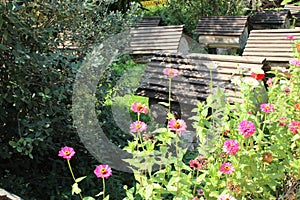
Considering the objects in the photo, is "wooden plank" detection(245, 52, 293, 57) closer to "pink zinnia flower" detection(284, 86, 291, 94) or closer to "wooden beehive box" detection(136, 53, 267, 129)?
"wooden beehive box" detection(136, 53, 267, 129)

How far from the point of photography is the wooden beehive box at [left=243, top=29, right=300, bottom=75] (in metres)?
6.31

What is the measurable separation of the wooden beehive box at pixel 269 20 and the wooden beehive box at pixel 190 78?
6.92 metres

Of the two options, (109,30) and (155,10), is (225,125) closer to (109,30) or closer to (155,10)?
(109,30)

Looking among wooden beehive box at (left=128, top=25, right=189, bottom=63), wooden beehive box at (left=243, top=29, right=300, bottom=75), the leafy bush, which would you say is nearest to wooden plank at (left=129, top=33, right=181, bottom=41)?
wooden beehive box at (left=128, top=25, right=189, bottom=63)

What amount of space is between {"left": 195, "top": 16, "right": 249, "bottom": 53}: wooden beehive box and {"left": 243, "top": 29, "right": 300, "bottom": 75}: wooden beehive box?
2.54 meters

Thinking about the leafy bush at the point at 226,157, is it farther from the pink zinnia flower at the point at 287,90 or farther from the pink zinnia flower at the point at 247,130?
the pink zinnia flower at the point at 287,90

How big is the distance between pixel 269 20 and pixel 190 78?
740cm

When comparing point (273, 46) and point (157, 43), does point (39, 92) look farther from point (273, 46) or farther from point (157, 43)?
point (157, 43)

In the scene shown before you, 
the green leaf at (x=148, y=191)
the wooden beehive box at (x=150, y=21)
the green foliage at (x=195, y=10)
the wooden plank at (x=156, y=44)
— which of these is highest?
the green foliage at (x=195, y=10)

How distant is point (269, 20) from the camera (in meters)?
11.1

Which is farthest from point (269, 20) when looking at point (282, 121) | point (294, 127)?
point (294, 127)

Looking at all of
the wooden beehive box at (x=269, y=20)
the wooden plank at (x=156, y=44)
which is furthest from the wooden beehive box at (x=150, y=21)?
the wooden beehive box at (x=269, y=20)

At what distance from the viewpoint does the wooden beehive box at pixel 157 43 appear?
347 inches

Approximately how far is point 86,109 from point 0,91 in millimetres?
761
